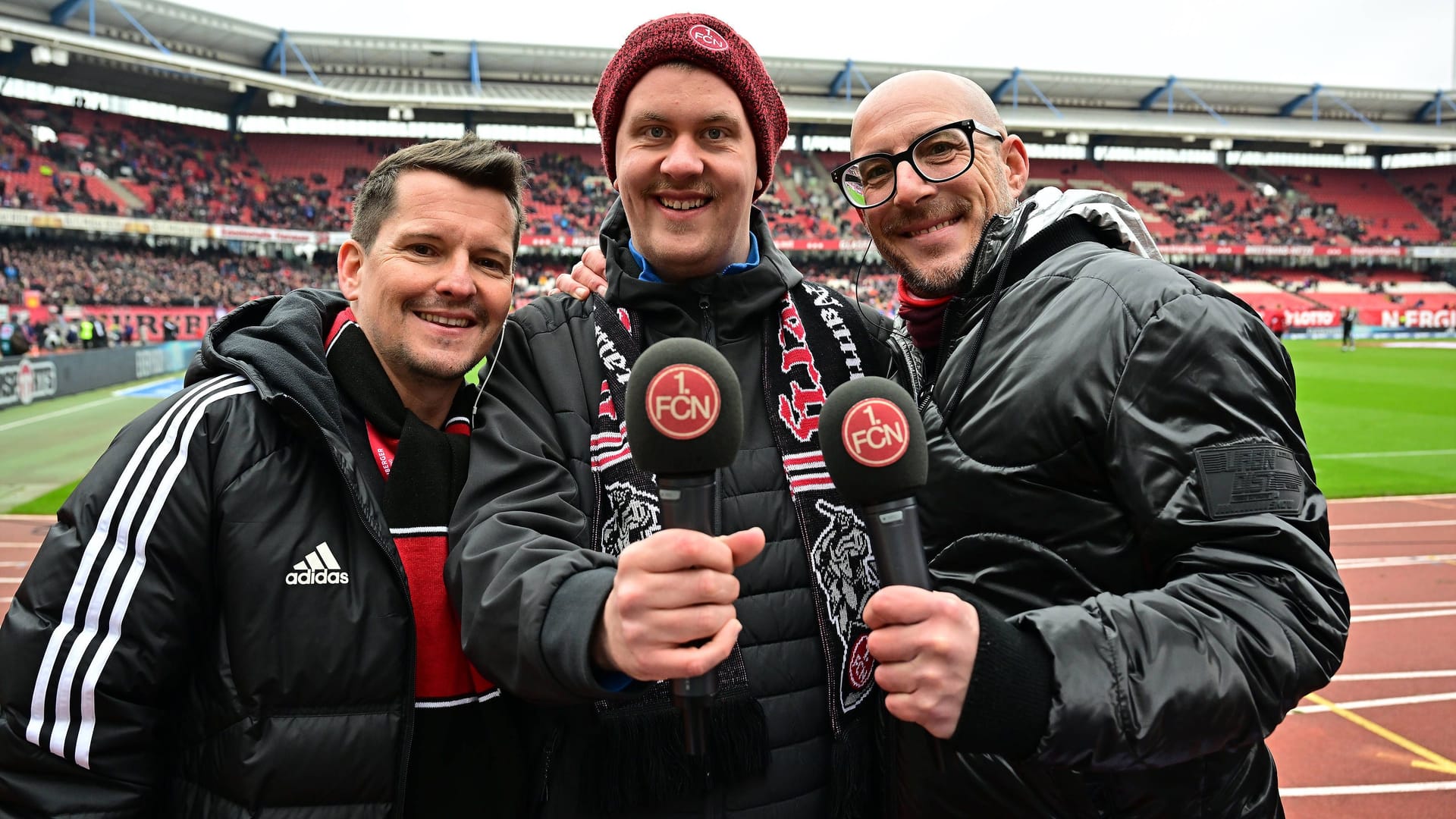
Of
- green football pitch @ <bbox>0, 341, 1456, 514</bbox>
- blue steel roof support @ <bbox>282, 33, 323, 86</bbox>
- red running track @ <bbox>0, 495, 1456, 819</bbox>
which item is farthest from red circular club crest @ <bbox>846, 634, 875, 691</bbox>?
blue steel roof support @ <bbox>282, 33, 323, 86</bbox>

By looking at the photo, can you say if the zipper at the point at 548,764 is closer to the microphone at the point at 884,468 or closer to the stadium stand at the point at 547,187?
the microphone at the point at 884,468

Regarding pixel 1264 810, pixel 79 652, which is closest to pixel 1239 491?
pixel 1264 810

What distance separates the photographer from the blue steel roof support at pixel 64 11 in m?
31.0

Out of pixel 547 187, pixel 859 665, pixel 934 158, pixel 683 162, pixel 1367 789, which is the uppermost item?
pixel 547 187

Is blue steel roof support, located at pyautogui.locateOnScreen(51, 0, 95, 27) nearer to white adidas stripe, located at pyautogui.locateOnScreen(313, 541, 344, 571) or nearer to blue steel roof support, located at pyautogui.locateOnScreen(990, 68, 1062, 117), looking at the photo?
blue steel roof support, located at pyautogui.locateOnScreen(990, 68, 1062, 117)

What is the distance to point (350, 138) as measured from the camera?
137 feet

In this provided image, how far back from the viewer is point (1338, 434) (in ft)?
46.4

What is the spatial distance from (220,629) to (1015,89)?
47626 millimetres

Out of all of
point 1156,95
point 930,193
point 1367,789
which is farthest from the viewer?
point 1156,95

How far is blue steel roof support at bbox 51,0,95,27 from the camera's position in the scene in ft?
102

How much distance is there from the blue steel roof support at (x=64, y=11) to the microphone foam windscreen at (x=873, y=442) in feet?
133

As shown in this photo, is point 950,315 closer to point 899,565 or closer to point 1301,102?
point 899,565

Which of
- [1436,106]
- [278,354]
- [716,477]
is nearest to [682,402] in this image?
[716,477]

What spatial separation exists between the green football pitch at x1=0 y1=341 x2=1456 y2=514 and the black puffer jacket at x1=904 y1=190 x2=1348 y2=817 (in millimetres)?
10884
